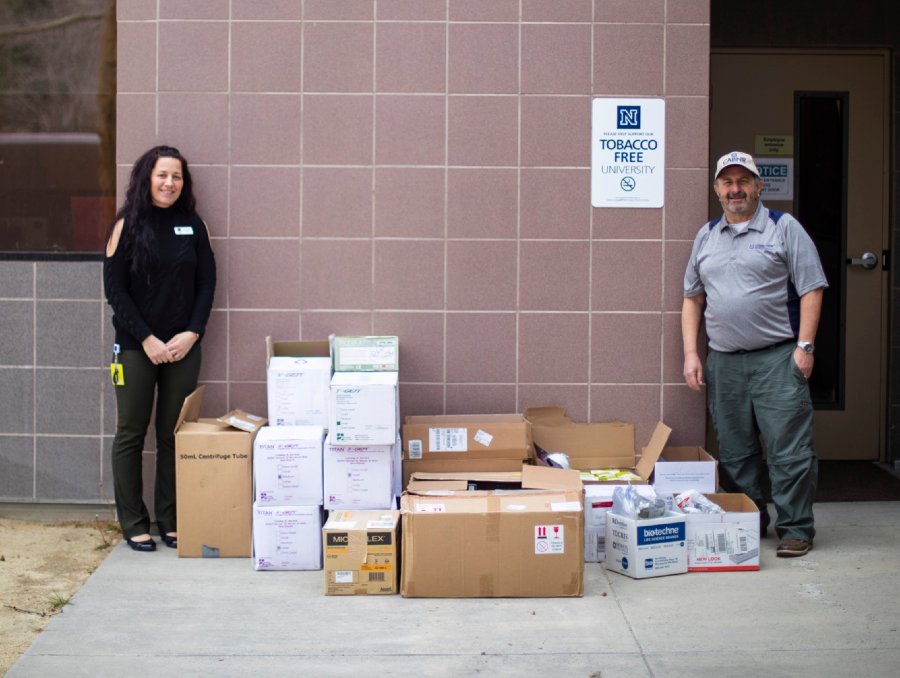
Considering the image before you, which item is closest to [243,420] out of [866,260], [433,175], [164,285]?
[164,285]

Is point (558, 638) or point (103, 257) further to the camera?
point (103, 257)

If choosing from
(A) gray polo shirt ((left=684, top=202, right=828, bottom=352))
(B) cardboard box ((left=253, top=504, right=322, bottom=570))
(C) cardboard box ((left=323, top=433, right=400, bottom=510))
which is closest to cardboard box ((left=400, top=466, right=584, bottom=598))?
(C) cardboard box ((left=323, top=433, right=400, bottom=510))

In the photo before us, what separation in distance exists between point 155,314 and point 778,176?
3.58 meters

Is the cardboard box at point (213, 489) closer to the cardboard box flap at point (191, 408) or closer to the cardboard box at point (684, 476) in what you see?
the cardboard box flap at point (191, 408)

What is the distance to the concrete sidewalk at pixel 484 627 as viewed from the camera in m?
3.44

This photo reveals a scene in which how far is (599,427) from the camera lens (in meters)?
4.96

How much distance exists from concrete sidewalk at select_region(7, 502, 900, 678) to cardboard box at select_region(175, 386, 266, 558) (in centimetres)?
11

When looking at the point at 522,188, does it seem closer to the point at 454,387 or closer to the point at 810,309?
the point at 454,387

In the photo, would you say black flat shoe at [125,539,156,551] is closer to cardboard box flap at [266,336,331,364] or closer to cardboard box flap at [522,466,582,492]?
cardboard box flap at [266,336,331,364]

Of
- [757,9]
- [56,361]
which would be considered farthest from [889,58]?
[56,361]

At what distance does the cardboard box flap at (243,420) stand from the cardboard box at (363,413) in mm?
430

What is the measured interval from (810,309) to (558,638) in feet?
5.72

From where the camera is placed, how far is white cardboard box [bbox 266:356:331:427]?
460cm

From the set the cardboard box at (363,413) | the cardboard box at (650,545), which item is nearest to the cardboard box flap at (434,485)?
the cardboard box at (363,413)
